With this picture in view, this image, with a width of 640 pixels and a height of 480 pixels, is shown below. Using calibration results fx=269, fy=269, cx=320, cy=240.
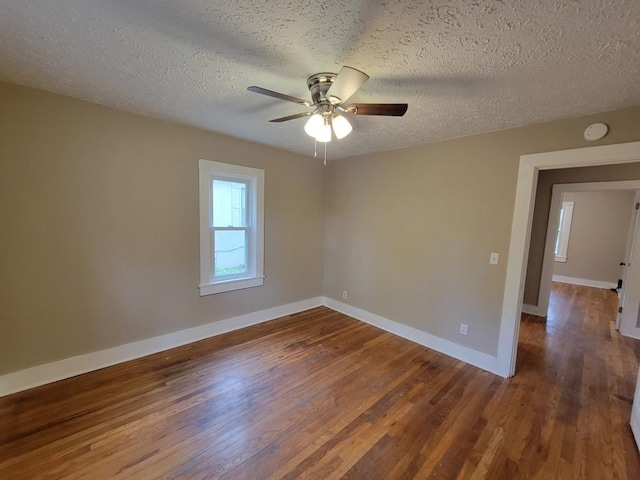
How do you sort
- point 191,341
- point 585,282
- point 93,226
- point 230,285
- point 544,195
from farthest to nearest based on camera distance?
point 585,282
point 544,195
point 230,285
point 191,341
point 93,226

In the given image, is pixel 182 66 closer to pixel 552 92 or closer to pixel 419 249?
pixel 552 92

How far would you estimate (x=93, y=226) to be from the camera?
7.90ft

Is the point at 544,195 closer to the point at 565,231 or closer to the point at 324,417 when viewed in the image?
the point at 565,231

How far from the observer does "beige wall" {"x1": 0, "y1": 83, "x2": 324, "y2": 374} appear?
6.89ft

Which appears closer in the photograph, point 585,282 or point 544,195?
point 544,195

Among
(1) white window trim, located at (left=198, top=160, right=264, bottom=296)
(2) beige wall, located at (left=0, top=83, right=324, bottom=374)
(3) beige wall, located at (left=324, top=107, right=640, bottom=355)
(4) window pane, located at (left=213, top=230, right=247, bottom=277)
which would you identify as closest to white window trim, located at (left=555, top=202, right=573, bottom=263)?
(3) beige wall, located at (left=324, top=107, right=640, bottom=355)

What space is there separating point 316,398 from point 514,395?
1723 millimetres

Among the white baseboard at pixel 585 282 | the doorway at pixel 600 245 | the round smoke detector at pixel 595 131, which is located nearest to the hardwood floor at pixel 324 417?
the doorway at pixel 600 245

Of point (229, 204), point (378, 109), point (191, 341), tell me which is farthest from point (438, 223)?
point (191, 341)

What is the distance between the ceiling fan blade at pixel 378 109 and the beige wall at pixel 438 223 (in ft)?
5.30

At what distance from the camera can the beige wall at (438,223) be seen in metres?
2.56

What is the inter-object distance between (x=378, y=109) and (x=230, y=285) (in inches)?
104

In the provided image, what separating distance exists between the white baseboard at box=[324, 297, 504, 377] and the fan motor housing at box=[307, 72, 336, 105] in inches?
111

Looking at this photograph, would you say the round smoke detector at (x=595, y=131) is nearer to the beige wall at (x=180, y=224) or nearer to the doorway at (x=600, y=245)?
the beige wall at (x=180, y=224)
